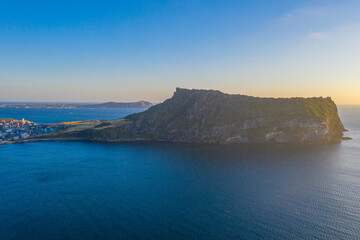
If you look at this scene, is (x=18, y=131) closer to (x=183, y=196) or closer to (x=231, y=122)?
(x=231, y=122)

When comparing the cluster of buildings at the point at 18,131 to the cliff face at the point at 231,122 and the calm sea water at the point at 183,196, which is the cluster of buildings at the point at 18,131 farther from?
the calm sea water at the point at 183,196

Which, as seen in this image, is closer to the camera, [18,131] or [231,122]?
[231,122]

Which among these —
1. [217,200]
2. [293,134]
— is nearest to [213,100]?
[293,134]

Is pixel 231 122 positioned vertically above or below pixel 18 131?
above

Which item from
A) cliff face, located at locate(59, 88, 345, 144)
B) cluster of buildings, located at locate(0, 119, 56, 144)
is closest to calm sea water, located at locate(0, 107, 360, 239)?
cliff face, located at locate(59, 88, 345, 144)

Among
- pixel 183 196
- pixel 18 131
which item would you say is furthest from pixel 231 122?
pixel 18 131

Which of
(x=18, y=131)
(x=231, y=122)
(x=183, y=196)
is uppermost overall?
(x=231, y=122)
